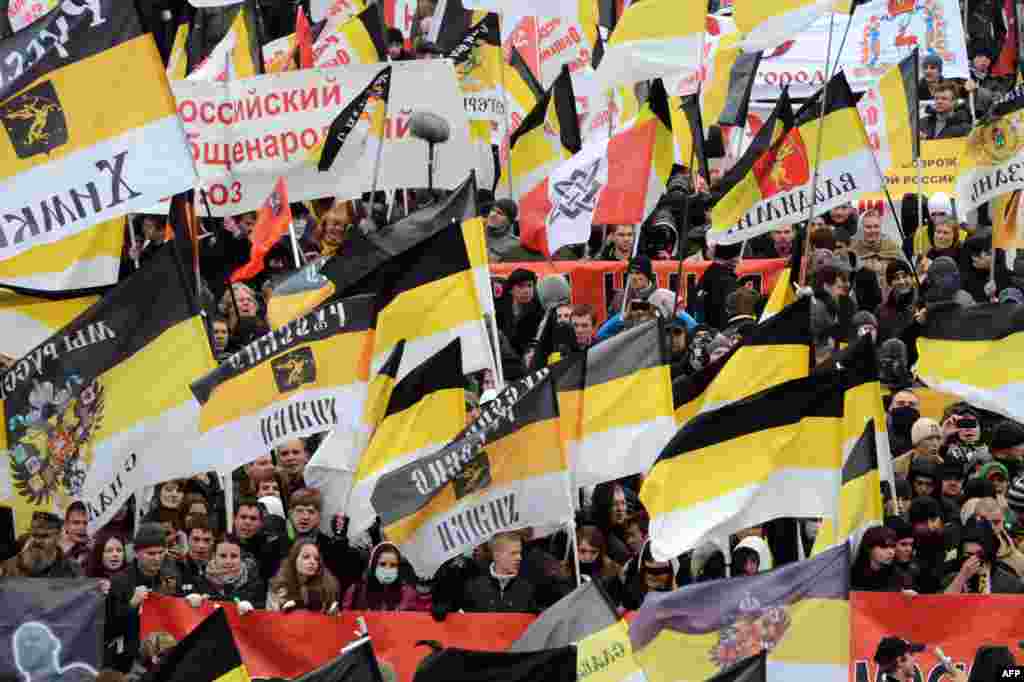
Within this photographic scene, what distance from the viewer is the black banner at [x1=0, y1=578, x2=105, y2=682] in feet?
51.9

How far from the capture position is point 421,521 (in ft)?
57.1

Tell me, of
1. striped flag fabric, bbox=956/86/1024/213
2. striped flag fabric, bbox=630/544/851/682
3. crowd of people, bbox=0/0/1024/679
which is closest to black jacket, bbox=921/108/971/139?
crowd of people, bbox=0/0/1024/679

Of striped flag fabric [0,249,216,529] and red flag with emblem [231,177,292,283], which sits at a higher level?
striped flag fabric [0,249,216,529]

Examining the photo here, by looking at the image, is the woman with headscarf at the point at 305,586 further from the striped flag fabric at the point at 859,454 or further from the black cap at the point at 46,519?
the striped flag fabric at the point at 859,454

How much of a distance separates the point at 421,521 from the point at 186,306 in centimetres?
169

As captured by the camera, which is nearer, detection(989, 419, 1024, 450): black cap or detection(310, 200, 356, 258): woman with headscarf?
detection(989, 419, 1024, 450): black cap

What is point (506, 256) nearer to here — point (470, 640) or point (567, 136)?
point (567, 136)

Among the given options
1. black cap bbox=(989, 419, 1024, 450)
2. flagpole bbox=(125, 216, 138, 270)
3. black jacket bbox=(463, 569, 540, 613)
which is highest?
flagpole bbox=(125, 216, 138, 270)

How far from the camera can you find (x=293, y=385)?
18.5 m

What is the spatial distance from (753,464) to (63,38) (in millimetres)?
4194

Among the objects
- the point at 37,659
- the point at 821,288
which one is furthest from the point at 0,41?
the point at 821,288

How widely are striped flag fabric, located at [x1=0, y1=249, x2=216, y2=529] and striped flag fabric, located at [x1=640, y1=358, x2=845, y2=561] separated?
8.46 feet

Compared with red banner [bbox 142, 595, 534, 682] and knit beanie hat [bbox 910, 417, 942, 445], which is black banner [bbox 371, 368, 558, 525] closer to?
red banner [bbox 142, 595, 534, 682]

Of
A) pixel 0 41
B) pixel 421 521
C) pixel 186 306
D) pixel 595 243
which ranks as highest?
pixel 0 41
